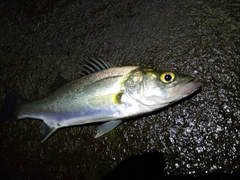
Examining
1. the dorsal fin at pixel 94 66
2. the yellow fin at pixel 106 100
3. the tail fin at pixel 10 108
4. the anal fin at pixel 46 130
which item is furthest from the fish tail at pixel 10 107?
the yellow fin at pixel 106 100

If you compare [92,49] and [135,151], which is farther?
[92,49]

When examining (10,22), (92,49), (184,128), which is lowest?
(184,128)

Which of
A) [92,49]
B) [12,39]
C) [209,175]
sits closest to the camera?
[209,175]

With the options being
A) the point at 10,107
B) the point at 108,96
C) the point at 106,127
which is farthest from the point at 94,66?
the point at 10,107

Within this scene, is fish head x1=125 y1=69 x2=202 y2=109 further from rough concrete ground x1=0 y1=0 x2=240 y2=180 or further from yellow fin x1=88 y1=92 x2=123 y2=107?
rough concrete ground x1=0 y1=0 x2=240 y2=180

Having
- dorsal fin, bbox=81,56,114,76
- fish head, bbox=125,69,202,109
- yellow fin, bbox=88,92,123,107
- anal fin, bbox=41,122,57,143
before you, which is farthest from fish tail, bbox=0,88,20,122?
fish head, bbox=125,69,202,109

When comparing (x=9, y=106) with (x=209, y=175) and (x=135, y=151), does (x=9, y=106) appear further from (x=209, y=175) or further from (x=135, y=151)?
(x=209, y=175)

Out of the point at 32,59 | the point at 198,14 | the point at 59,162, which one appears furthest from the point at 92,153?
the point at 198,14

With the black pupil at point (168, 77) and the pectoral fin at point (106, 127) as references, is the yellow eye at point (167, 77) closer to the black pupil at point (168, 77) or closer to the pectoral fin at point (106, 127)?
the black pupil at point (168, 77)
